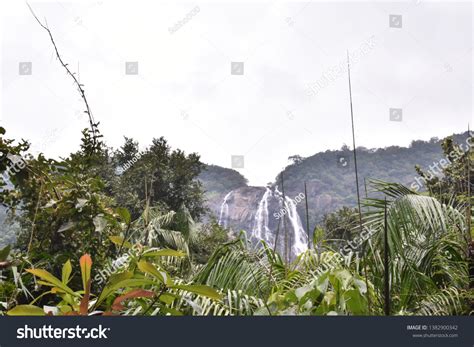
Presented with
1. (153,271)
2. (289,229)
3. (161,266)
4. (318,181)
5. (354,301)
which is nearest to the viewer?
(153,271)

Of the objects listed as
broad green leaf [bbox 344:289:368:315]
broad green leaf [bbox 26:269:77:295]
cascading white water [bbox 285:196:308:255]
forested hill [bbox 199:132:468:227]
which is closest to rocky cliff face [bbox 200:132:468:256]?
forested hill [bbox 199:132:468:227]

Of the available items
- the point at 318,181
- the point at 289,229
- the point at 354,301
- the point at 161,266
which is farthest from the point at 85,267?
the point at 318,181

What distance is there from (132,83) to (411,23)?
2.01 metres

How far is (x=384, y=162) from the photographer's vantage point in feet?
46.5

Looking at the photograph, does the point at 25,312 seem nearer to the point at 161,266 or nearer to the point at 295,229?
the point at 161,266

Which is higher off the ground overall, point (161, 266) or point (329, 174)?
point (329, 174)

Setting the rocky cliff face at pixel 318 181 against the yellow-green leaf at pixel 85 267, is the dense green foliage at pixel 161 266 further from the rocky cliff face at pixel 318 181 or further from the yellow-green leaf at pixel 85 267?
the rocky cliff face at pixel 318 181

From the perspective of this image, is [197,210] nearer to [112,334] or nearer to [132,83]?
[132,83]

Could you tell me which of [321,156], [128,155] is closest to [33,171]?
[128,155]

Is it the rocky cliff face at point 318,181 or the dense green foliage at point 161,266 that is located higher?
the rocky cliff face at point 318,181

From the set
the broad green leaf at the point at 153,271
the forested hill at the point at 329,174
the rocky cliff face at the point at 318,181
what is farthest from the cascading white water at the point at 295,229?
the forested hill at the point at 329,174

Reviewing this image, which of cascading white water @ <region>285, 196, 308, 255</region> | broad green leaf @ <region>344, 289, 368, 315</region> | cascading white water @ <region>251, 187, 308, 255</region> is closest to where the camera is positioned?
broad green leaf @ <region>344, 289, 368, 315</region>

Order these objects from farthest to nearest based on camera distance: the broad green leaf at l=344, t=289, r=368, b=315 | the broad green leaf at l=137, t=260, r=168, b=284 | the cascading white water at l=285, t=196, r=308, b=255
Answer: the cascading white water at l=285, t=196, r=308, b=255
the broad green leaf at l=344, t=289, r=368, b=315
the broad green leaf at l=137, t=260, r=168, b=284

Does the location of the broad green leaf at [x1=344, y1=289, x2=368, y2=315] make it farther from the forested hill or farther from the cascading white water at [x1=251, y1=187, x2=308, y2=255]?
the forested hill
